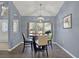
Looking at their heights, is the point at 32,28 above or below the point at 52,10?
below

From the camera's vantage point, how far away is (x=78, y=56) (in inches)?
193

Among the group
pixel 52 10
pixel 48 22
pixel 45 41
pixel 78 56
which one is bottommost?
pixel 78 56

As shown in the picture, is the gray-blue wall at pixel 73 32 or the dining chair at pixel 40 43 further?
the dining chair at pixel 40 43

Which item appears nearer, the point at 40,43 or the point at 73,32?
the point at 73,32

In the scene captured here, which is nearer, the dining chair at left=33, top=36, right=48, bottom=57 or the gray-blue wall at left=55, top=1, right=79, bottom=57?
the gray-blue wall at left=55, top=1, right=79, bottom=57

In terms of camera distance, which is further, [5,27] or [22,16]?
[22,16]

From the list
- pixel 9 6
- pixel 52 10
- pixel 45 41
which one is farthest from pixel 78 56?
pixel 52 10

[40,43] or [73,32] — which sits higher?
[73,32]

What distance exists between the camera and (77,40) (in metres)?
5.02

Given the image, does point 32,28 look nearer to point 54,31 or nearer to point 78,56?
point 54,31

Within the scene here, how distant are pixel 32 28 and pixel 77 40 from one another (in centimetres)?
710

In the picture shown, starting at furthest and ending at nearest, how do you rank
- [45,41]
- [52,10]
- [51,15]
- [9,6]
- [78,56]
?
1. [51,15]
2. [52,10]
3. [9,6]
4. [45,41]
5. [78,56]

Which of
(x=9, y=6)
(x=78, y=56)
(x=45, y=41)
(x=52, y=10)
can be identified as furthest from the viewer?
(x=52, y=10)

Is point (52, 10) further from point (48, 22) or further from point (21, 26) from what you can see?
point (21, 26)
